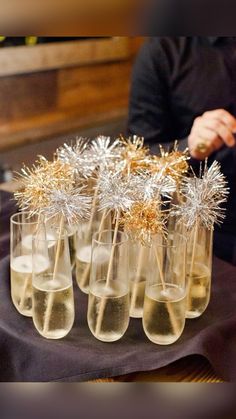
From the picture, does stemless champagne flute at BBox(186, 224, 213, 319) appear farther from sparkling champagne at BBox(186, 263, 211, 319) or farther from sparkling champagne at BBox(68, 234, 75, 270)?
sparkling champagne at BBox(68, 234, 75, 270)

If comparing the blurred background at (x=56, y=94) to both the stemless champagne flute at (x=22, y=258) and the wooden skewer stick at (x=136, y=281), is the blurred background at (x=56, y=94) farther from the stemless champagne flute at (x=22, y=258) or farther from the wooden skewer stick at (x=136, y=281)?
the wooden skewer stick at (x=136, y=281)

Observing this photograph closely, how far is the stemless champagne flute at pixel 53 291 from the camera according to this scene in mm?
894

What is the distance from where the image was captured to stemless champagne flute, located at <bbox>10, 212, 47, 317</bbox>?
0.96 m

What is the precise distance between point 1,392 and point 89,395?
14 centimetres

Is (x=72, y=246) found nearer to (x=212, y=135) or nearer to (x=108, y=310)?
(x=108, y=310)

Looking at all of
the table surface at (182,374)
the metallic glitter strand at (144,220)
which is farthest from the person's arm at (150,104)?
the table surface at (182,374)

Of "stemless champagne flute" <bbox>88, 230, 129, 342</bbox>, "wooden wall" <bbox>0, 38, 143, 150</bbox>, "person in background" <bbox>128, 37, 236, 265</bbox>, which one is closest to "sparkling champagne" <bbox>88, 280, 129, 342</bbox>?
"stemless champagne flute" <bbox>88, 230, 129, 342</bbox>

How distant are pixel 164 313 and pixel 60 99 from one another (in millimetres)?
615

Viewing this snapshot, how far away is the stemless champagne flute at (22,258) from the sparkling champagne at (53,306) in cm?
6

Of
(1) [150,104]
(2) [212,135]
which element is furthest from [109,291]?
(1) [150,104]

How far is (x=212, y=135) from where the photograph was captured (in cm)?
117

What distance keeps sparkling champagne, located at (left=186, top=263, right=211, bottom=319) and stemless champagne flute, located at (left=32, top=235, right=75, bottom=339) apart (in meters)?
0.19

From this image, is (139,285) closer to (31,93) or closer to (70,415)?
(70,415)
